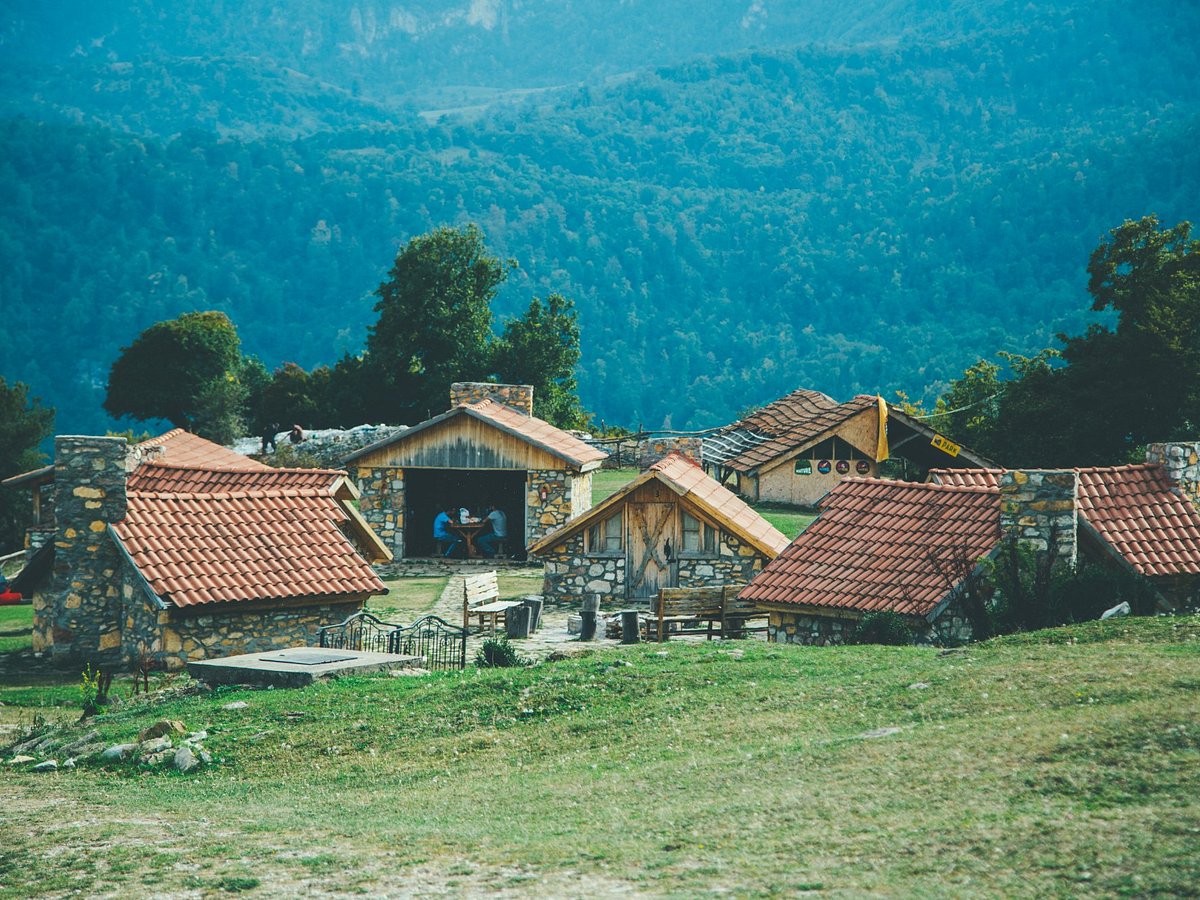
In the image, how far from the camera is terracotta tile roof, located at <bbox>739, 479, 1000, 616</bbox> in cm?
1872

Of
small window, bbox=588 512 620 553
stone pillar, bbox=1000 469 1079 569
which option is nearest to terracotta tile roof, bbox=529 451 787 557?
small window, bbox=588 512 620 553

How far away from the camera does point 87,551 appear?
21.1 meters

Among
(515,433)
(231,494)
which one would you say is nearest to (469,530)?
(515,433)

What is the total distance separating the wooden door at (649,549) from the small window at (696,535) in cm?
25

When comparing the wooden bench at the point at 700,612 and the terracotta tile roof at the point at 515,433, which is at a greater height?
the terracotta tile roof at the point at 515,433

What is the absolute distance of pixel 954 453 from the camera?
137 ft

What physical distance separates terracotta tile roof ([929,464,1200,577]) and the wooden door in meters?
10.6

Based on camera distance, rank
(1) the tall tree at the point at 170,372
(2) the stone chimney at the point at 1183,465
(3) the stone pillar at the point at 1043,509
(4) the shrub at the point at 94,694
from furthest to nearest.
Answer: (1) the tall tree at the point at 170,372 < (2) the stone chimney at the point at 1183,465 < (3) the stone pillar at the point at 1043,509 < (4) the shrub at the point at 94,694

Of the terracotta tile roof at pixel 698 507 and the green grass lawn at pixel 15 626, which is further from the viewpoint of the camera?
the terracotta tile roof at pixel 698 507

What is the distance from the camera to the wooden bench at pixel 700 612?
2264 cm

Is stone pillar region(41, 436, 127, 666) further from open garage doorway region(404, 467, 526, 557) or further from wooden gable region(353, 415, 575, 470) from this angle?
open garage doorway region(404, 467, 526, 557)

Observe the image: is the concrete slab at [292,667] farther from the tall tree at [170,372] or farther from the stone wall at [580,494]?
the tall tree at [170,372]

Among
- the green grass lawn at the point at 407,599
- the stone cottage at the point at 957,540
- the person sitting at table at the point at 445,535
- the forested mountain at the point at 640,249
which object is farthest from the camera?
the forested mountain at the point at 640,249

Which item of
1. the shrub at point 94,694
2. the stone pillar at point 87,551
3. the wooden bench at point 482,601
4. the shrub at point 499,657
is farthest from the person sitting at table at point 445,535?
the shrub at point 499,657
